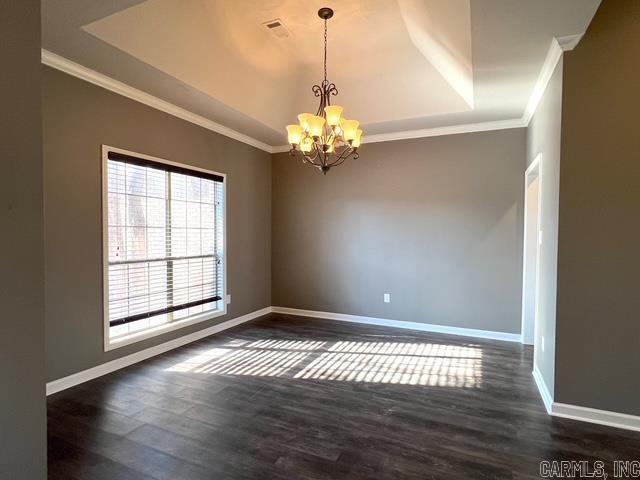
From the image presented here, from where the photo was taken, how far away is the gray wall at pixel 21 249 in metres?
1.36

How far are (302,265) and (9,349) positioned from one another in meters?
4.35

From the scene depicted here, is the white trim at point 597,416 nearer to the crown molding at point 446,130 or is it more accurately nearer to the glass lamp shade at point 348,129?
the glass lamp shade at point 348,129

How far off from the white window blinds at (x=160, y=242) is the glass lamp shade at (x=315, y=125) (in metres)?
1.81

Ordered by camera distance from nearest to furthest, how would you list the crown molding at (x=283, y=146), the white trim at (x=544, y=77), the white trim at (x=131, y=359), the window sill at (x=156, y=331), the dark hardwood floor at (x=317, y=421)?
the dark hardwood floor at (x=317, y=421), the white trim at (x=544, y=77), the crown molding at (x=283, y=146), the white trim at (x=131, y=359), the window sill at (x=156, y=331)

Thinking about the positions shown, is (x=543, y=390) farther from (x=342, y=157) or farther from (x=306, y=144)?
(x=342, y=157)

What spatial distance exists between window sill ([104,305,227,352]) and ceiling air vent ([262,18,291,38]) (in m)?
3.38

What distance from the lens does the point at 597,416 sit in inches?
98.7

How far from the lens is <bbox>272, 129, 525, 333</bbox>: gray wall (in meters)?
4.42

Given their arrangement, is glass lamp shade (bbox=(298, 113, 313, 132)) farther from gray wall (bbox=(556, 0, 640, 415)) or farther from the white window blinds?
gray wall (bbox=(556, 0, 640, 415))

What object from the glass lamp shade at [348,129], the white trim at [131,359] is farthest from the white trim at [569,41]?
the white trim at [131,359]

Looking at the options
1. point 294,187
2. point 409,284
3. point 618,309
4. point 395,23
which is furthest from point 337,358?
point 395,23

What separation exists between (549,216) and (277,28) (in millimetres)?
3133

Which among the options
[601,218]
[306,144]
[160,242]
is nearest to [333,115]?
[306,144]

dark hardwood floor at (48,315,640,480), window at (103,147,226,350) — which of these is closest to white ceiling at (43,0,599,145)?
window at (103,147,226,350)
